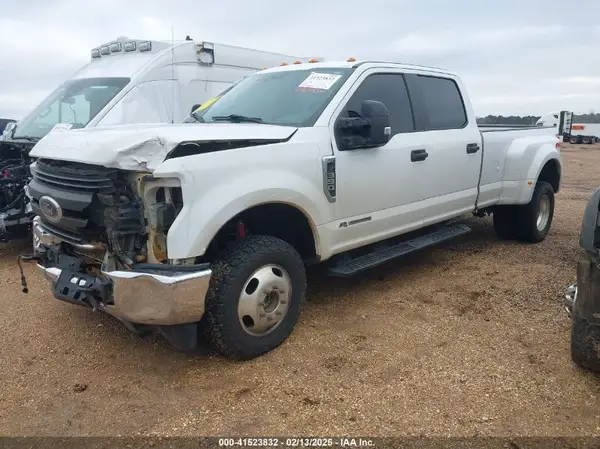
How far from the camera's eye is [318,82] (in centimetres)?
448

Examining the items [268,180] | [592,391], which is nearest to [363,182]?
[268,180]

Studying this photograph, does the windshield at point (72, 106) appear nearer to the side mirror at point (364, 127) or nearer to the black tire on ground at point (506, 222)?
the side mirror at point (364, 127)

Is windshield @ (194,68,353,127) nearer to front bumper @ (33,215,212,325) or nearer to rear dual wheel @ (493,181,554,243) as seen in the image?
front bumper @ (33,215,212,325)

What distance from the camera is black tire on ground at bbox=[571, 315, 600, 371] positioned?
318cm

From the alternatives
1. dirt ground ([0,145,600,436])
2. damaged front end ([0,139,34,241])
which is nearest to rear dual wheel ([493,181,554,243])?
dirt ground ([0,145,600,436])

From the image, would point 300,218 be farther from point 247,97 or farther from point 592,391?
point 592,391

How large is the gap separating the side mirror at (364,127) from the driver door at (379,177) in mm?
61

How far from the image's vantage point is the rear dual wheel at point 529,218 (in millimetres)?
6547

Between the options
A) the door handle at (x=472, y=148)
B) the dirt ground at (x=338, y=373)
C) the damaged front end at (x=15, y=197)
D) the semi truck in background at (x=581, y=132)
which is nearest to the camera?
the dirt ground at (x=338, y=373)

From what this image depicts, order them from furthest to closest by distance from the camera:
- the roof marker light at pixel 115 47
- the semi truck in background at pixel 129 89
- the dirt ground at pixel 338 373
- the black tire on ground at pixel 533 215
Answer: the roof marker light at pixel 115 47
the semi truck in background at pixel 129 89
the black tire on ground at pixel 533 215
the dirt ground at pixel 338 373

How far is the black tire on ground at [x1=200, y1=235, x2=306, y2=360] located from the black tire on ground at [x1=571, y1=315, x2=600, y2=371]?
1765 mm

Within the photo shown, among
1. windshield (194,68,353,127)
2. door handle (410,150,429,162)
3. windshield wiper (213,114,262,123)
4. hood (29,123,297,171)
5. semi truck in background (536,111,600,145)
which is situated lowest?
semi truck in background (536,111,600,145)

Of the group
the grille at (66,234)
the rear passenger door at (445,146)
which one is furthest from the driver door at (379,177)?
the grille at (66,234)

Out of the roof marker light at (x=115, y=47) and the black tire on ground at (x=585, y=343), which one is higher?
the roof marker light at (x=115, y=47)
